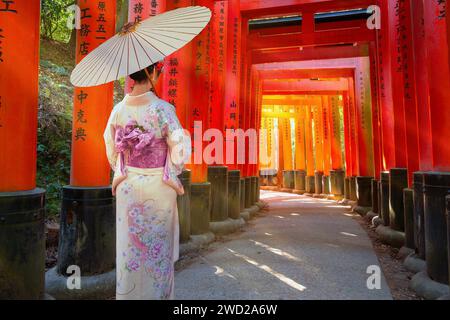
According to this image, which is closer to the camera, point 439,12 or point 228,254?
point 439,12

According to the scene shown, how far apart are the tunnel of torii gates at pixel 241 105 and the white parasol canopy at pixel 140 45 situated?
0.77m

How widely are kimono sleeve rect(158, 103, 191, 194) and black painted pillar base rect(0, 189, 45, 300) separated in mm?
1178

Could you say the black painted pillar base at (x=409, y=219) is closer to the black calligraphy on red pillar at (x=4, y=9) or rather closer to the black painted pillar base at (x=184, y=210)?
the black painted pillar base at (x=184, y=210)

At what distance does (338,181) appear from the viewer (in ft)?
48.2

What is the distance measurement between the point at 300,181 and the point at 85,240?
16.0m

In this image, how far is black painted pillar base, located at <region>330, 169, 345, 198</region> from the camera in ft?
48.1

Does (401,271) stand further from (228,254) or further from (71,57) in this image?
(71,57)

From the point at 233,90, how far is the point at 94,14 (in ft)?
16.1

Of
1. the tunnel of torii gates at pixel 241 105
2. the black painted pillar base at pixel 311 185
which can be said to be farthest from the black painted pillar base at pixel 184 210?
the black painted pillar base at pixel 311 185

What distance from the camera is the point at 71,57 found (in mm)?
11102

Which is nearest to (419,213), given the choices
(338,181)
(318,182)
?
(338,181)

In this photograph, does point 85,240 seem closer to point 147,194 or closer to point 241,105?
point 147,194

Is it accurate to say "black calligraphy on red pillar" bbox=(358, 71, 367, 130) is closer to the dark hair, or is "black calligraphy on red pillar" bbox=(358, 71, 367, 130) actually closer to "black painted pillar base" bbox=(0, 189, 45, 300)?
the dark hair
